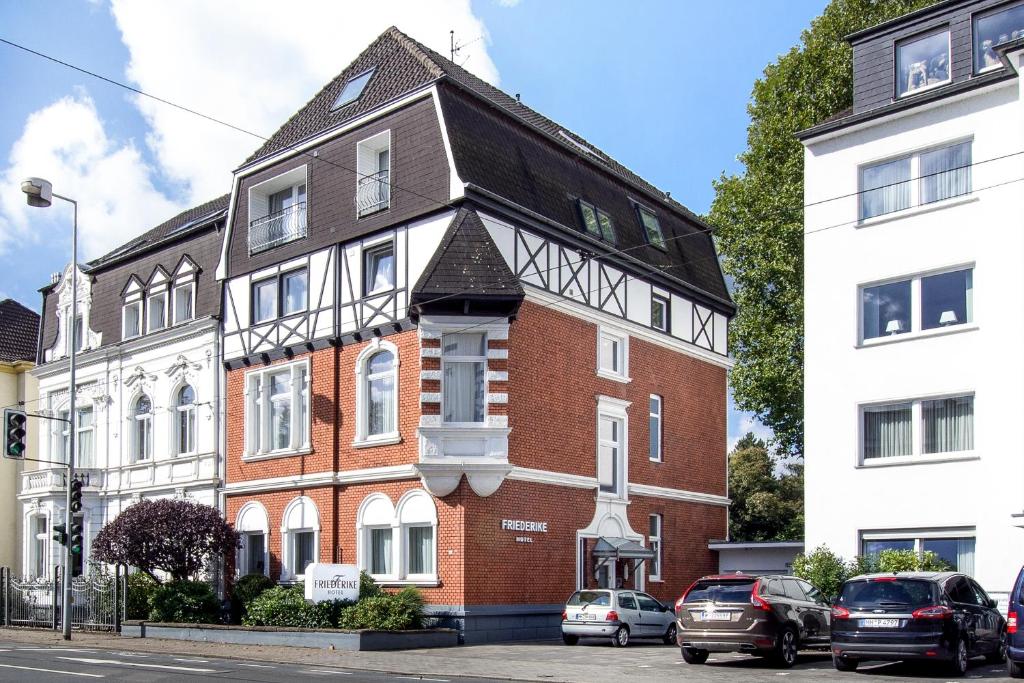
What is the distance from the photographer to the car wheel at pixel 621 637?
25219 millimetres

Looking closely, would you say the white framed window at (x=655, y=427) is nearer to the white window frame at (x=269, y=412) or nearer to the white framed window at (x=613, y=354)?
the white framed window at (x=613, y=354)

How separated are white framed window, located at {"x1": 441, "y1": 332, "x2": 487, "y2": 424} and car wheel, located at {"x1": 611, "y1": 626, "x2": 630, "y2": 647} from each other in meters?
5.67

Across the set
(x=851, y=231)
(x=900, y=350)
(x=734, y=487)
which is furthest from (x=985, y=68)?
(x=734, y=487)

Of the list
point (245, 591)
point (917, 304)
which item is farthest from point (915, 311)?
point (245, 591)

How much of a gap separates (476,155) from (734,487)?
2712cm

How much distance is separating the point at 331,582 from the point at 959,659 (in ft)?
44.4

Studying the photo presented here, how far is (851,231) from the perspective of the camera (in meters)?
25.8

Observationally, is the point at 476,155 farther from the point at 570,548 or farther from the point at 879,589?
the point at 879,589

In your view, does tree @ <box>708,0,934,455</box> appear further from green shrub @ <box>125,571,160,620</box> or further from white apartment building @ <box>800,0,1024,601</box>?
green shrub @ <box>125,571,160,620</box>

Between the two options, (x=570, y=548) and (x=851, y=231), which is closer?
(x=851, y=231)

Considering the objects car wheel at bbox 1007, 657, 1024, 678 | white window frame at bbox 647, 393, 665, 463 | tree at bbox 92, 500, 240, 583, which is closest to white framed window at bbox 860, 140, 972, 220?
white window frame at bbox 647, 393, 665, 463

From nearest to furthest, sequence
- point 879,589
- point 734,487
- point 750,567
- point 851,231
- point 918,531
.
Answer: point 879,589 < point 918,531 < point 851,231 < point 750,567 < point 734,487

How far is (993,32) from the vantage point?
24594 mm

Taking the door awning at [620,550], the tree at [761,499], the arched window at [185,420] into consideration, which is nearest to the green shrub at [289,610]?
the door awning at [620,550]
